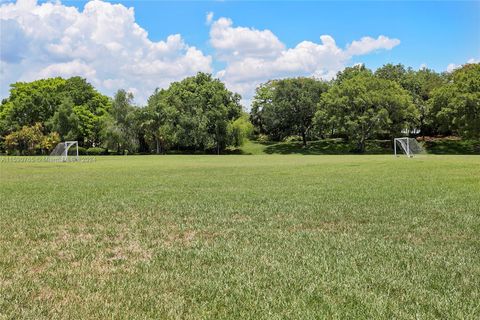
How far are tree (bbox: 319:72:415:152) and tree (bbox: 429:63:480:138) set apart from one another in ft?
14.8

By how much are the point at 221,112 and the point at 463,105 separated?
3552 cm

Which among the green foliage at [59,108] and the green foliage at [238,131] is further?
the green foliage at [59,108]

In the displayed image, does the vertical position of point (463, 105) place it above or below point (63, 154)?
above

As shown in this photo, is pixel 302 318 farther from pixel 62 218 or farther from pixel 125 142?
pixel 125 142

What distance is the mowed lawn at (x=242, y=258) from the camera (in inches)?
206

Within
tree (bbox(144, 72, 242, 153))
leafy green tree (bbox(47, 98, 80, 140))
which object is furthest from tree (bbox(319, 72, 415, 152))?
leafy green tree (bbox(47, 98, 80, 140))

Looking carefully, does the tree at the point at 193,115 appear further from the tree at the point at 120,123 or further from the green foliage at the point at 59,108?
the green foliage at the point at 59,108

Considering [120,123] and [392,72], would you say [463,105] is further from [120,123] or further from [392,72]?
[120,123]

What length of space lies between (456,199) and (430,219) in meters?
3.86

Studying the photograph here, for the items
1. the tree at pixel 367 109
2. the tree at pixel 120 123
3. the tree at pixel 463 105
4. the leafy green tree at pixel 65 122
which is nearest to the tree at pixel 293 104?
the tree at pixel 367 109

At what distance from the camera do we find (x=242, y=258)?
7316mm

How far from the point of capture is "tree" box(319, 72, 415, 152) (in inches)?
2472

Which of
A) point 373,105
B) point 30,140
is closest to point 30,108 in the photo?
point 30,140

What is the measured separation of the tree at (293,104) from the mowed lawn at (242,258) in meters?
62.8
